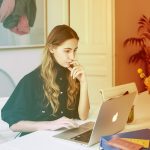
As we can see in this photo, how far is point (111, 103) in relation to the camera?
1.53 metres

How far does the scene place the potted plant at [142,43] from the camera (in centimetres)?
468

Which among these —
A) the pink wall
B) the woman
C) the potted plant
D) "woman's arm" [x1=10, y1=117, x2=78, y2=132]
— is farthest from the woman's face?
the potted plant

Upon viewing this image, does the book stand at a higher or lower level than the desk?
higher

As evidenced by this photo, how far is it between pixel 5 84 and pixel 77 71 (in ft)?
2.21

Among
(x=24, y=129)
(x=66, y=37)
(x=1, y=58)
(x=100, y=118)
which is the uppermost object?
(x=66, y=37)

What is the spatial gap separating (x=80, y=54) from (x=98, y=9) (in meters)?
0.53

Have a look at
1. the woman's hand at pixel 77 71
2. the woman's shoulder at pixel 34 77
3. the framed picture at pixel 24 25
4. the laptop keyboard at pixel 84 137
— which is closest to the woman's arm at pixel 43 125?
the laptop keyboard at pixel 84 137

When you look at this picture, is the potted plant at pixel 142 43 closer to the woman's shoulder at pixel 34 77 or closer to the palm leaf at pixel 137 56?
the palm leaf at pixel 137 56

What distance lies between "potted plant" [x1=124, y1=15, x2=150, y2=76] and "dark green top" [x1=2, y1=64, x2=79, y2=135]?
2606mm

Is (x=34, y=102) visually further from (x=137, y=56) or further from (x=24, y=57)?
(x=137, y=56)

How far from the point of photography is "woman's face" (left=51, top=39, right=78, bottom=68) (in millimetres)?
2064

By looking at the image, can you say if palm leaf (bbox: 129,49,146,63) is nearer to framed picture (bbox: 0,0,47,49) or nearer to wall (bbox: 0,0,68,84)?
wall (bbox: 0,0,68,84)

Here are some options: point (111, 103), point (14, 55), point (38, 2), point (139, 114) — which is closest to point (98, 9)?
point (38, 2)

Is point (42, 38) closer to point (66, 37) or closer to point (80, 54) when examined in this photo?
point (66, 37)
